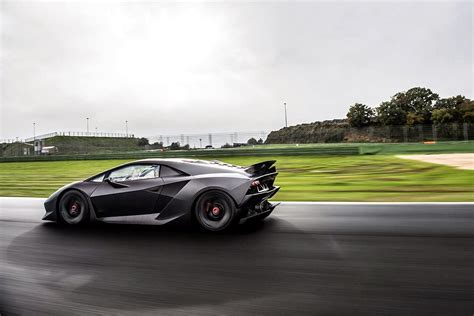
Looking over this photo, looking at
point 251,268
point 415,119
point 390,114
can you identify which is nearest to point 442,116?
point 415,119

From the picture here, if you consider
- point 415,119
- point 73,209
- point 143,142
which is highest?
point 415,119

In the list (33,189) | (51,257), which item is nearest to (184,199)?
(51,257)

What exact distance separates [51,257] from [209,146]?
75.6 ft

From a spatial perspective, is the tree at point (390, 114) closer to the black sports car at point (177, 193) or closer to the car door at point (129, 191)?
A: the black sports car at point (177, 193)

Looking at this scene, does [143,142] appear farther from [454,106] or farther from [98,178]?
[454,106]

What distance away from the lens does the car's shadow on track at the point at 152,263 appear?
3316 mm

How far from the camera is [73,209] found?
20.6 ft

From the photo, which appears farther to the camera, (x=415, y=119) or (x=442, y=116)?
(x=415, y=119)

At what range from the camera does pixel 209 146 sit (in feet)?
90.3

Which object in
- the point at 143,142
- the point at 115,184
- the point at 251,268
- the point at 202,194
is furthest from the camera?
the point at 143,142

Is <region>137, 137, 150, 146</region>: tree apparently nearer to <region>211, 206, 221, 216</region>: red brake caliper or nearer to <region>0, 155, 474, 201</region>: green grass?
<region>0, 155, 474, 201</region>: green grass

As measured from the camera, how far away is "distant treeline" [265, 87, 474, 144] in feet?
102

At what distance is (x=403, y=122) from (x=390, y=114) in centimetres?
269

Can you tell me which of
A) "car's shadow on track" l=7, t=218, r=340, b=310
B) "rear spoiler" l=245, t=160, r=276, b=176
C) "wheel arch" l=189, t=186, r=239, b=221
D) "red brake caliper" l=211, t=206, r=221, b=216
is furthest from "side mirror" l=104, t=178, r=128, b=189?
"rear spoiler" l=245, t=160, r=276, b=176
